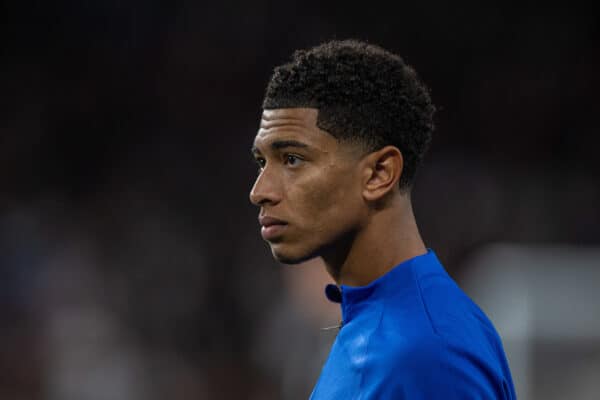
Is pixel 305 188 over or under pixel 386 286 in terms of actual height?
over

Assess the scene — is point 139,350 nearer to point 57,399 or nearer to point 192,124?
point 57,399

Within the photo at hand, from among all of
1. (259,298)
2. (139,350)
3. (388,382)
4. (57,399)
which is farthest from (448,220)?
(388,382)

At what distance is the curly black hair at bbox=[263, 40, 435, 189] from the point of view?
1529 millimetres

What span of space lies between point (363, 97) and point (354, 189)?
7.2 inches

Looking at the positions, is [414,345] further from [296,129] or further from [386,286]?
[296,129]

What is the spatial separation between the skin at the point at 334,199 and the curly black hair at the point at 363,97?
1.1 inches

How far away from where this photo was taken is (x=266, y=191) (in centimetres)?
155

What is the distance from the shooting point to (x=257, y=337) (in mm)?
4852

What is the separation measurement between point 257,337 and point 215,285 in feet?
1.51

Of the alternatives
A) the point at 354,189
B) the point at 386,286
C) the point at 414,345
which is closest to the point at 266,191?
the point at 354,189

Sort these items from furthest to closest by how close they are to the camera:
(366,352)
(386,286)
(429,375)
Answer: (386,286) → (366,352) → (429,375)

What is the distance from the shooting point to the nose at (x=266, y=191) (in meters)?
1.55

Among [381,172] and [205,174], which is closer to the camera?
[381,172]

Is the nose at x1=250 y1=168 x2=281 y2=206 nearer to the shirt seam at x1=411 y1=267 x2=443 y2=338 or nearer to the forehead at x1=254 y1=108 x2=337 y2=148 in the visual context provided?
the forehead at x1=254 y1=108 x2=337 y2=148
